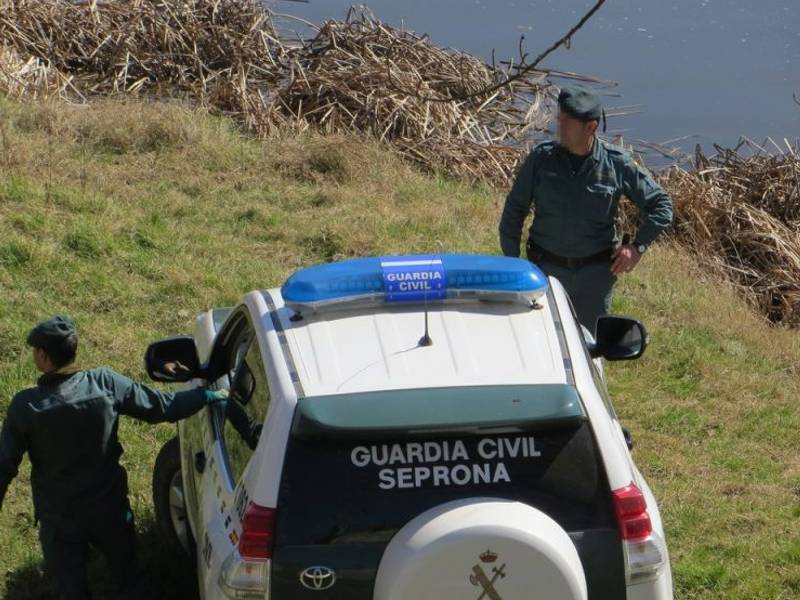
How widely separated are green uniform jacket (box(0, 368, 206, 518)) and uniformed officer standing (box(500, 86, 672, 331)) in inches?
106

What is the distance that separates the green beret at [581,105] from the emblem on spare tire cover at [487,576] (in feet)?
12.0

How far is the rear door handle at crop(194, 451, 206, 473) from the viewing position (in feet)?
17.7

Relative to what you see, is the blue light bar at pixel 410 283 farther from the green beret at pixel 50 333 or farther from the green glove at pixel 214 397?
the green beret at pixel 50 333

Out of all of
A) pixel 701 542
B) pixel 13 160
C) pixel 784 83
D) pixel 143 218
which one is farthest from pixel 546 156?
pixel 784 83

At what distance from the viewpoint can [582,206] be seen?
7.36m

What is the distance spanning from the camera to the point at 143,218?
11023 millimetres

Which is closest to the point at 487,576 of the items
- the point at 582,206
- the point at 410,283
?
the point at 410,283

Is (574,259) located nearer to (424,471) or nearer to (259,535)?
(424,471)

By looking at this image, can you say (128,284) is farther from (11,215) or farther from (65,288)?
(11,215)

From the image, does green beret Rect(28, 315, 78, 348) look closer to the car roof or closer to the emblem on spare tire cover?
the car roof

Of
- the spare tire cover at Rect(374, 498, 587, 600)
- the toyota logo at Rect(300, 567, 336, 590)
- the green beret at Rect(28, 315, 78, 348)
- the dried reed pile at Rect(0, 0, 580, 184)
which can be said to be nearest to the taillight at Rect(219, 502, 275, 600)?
the toyota logo at Rect(300, 567, 336, 590)

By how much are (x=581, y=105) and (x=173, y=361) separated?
2.69m

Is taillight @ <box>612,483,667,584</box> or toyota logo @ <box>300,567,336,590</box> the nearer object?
toyota logo @ <box>300,567,336,590</box>

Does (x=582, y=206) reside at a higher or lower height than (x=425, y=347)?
higher
